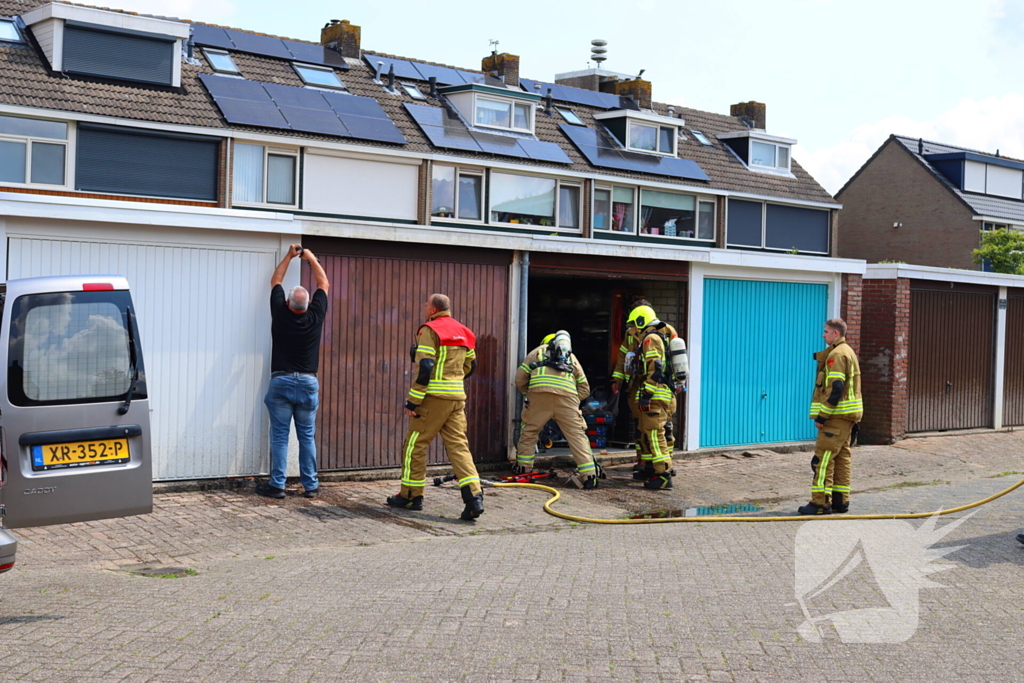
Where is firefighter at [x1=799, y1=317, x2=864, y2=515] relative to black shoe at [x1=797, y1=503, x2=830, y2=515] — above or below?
above

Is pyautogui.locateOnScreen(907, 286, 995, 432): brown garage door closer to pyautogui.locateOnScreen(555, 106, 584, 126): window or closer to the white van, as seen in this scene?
the white van

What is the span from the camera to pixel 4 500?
6.39m

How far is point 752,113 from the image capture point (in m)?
40.1

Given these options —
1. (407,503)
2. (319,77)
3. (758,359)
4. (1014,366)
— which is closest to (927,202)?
(1014,366)

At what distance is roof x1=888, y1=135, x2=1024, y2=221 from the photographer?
140 feet

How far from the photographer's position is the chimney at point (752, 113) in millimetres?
40031

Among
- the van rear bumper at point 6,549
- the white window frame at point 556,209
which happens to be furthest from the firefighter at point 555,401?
the white window frame at point 556,209

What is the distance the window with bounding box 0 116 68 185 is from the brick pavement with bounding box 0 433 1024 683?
14128 millimetres

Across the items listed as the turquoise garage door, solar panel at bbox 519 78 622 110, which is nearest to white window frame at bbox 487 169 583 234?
solar panel at bbox 519 78 622 110

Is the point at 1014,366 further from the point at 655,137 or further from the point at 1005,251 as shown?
the point at 1005,251

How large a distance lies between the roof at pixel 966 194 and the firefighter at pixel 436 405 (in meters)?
37.6

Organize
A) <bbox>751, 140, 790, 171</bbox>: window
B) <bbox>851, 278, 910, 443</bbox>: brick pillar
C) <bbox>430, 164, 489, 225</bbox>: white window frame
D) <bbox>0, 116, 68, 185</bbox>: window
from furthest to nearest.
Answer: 1. <bbox>751, 140, 790, 171</bbox>: window
2. <bbox>430, 164, 489, 225</bbox>: white window frame
3. <bbox>0, 116, 68, 185</bbox>: window
4. <bbox>851, 278, 910, 443</bbox>: brick pillar

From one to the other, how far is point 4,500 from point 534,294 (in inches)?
383

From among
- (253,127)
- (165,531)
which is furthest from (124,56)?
(165,531)
